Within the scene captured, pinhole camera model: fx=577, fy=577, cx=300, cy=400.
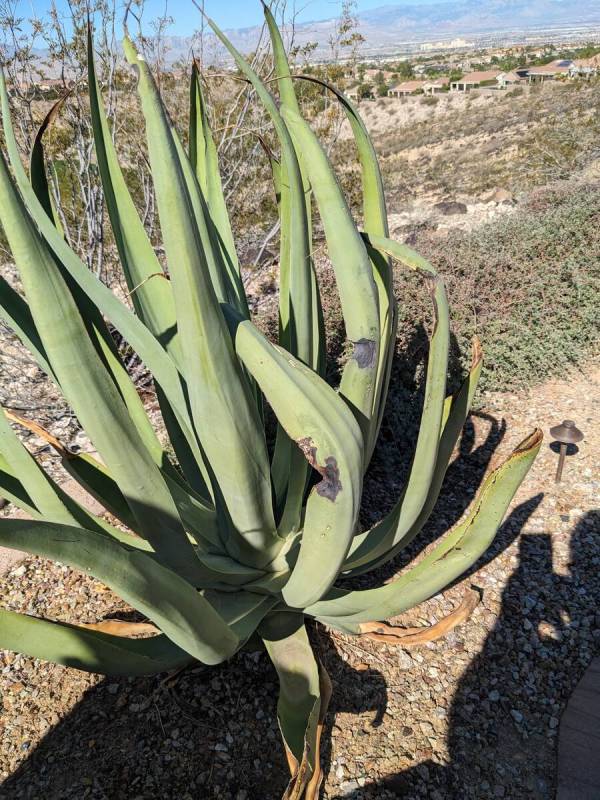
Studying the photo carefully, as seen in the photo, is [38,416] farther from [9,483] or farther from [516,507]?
[516,507]

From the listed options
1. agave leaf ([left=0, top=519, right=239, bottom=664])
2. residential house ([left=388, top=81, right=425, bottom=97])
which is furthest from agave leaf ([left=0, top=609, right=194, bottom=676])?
residential house ([left=388, top=81, right=425, bottom=97])

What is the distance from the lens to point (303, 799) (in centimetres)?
149

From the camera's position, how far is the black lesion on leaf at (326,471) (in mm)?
1147

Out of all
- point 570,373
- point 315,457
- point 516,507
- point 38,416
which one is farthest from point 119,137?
point 315,457

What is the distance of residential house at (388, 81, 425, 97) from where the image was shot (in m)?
34.6

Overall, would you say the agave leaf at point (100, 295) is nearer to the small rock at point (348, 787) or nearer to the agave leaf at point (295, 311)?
the agave leaf at point (295, 311)

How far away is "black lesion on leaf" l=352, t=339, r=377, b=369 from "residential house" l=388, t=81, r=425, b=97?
37671 millimetres

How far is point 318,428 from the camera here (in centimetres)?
114

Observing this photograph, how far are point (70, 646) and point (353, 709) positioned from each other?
115 centimetres

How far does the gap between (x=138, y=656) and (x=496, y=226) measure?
5687 millimetres

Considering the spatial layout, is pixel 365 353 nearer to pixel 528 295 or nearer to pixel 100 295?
pixel 100 295

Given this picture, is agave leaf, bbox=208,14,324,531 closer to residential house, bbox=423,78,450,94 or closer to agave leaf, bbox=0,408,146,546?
agave leaf, bbox=0,408,146,546

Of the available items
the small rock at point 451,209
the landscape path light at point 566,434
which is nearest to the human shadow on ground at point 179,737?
the landscape path light at point 566,434

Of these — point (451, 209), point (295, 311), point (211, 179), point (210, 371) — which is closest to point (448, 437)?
point (295, 311)
